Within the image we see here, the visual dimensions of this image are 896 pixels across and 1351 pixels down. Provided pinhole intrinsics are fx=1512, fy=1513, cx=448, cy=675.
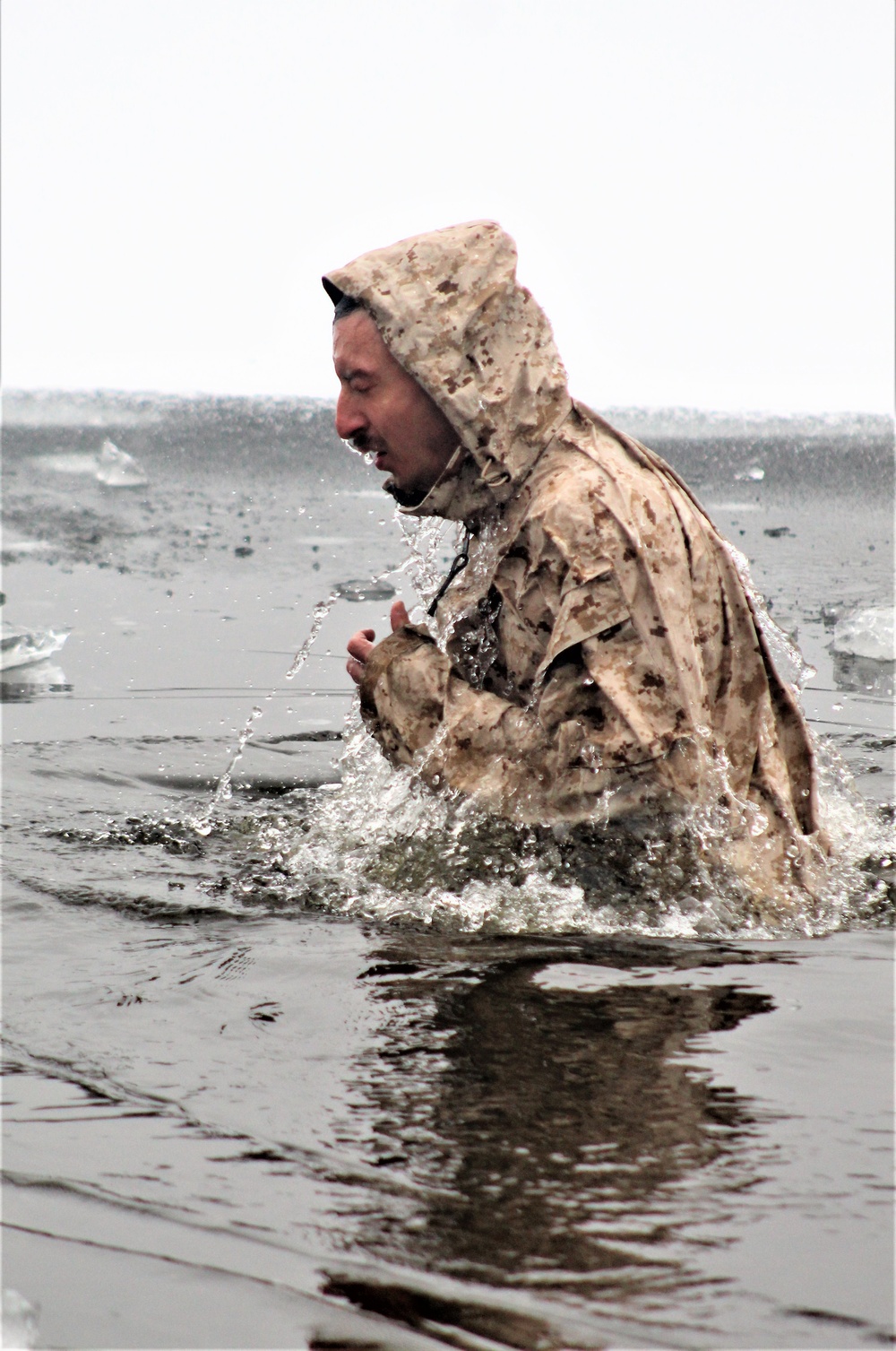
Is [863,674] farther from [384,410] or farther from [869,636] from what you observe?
[384,410]

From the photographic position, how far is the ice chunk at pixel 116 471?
13.4 m

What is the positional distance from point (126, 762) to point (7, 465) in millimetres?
9487

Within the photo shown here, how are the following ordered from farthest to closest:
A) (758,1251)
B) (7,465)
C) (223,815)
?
(7,465), (223,815), (758,1251)

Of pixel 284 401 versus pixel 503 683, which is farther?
pixel 284 401

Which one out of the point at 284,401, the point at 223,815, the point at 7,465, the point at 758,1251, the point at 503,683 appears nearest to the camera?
the point at 758,1251

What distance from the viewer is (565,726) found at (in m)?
3.27

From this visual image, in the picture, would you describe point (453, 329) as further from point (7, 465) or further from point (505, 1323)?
point (7, 465)

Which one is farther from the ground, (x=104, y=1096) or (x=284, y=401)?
(x=284, y=401)

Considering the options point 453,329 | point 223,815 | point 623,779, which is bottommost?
point 223,815

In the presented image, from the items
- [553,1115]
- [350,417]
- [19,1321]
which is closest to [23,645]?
[350,417]

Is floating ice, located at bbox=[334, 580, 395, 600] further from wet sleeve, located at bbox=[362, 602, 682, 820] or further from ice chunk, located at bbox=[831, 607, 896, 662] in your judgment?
wet sleeve, located at bbox=[362, 602, 682, 820]

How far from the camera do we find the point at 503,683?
3.71 meters

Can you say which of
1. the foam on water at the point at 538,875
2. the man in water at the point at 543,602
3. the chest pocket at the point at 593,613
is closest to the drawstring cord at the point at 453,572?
the man in water at the point at 543,602

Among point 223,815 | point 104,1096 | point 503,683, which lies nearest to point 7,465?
point 223,815
